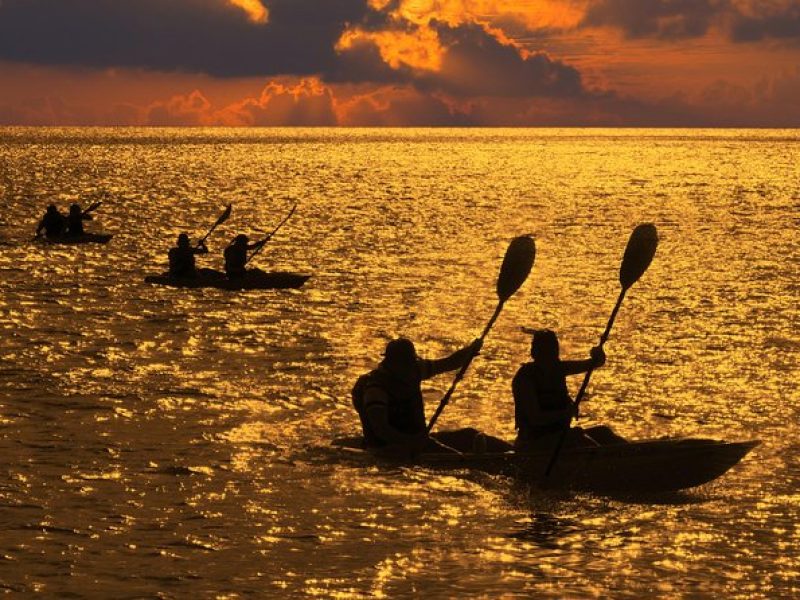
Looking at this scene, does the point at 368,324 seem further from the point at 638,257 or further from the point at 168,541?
the point at 168,541

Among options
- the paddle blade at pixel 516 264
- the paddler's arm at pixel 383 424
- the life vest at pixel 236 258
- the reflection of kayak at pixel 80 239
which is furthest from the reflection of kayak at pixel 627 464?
the reflection of kayak at pixel 80 239

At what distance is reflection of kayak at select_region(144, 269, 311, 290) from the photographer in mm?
36625

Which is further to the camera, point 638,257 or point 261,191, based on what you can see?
point 261,191

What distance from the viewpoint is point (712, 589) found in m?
13.7

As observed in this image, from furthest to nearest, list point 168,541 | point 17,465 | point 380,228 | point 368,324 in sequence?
point 380,228 < point 368,324 < point 17,465 < point 168,541

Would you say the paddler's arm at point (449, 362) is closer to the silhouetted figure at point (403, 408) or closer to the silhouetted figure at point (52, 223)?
the silhouetted figure at point (403, 408)

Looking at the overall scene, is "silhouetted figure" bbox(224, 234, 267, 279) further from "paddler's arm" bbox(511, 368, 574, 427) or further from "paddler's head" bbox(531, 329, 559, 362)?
"paddler's head" bbox(531, 329, 559, 362)

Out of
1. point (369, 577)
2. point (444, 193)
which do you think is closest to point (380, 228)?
point (444, 193)

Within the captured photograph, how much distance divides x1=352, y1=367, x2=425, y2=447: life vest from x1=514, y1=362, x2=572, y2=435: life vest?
130 centimetres

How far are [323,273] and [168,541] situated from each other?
29.5m

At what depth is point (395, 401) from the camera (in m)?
17.1

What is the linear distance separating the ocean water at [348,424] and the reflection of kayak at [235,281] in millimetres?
401

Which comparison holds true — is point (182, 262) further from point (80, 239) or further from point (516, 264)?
point (516, 264)

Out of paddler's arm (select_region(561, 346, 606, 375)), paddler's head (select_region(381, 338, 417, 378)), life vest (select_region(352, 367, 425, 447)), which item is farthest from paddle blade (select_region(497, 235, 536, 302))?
paddler's arm (select_region(561, 346, 606, 375))
